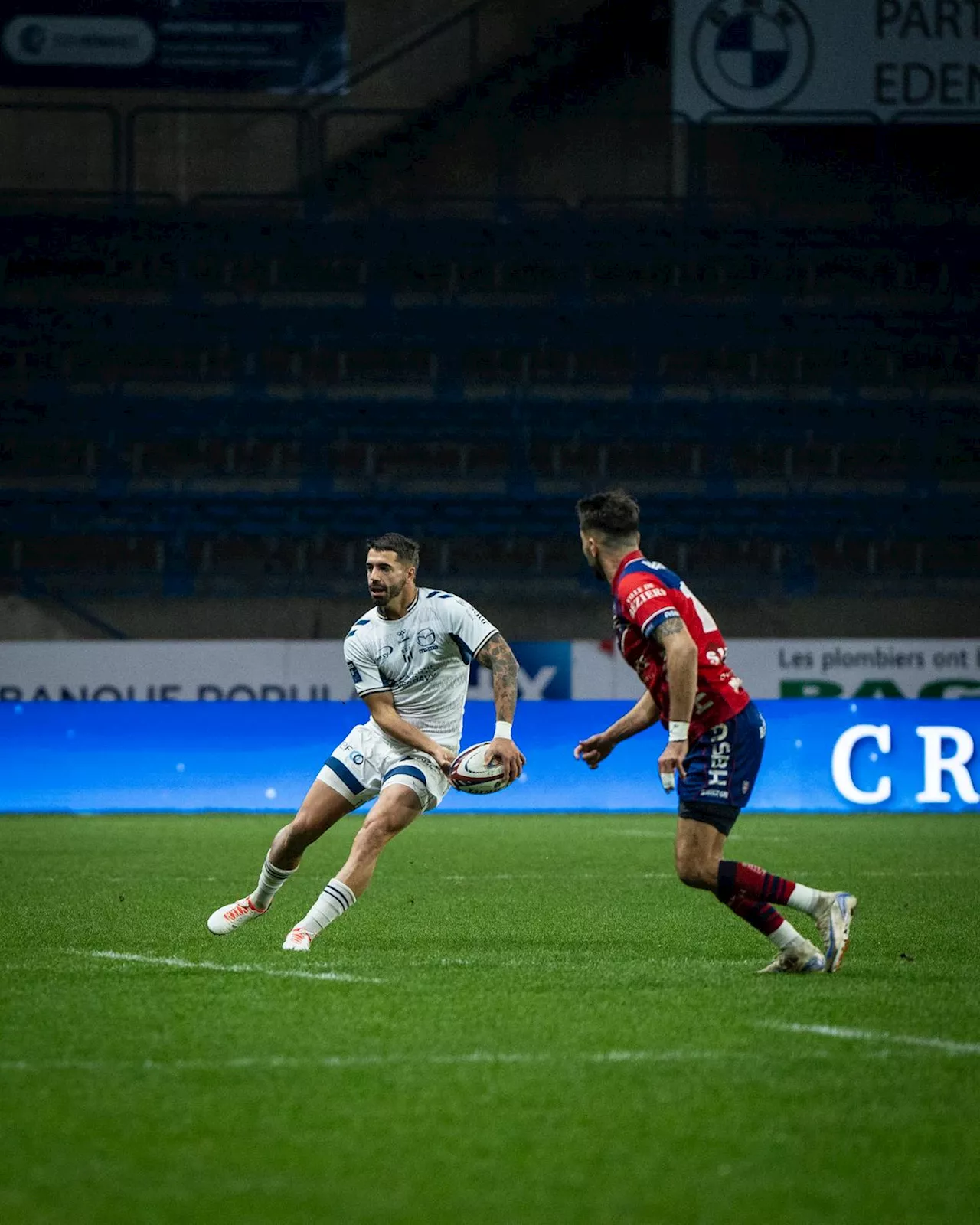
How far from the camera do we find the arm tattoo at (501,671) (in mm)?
8234

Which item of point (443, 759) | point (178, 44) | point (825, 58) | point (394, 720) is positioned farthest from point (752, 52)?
point (443, 759)

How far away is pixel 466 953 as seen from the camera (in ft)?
26.7

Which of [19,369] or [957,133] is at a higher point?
[957,133]

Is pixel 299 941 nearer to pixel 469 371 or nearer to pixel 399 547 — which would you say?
pixel 399 547

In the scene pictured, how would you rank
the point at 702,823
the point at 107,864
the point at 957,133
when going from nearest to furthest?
the point at 702,823
the point at 107,864
the point at 957,133

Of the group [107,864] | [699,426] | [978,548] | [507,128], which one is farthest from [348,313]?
[107,864]

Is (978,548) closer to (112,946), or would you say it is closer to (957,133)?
(957,133)

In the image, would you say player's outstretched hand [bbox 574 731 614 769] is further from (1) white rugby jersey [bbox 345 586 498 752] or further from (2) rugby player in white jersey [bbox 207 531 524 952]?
(1) white rugby jersey [bbox 345 586 498 752]

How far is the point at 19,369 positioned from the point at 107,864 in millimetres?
15780

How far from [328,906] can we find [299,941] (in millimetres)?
207

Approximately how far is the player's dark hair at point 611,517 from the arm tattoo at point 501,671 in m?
1.05

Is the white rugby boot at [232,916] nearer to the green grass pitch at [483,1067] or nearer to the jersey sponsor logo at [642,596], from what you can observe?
the green grass pitch at [483,1067]

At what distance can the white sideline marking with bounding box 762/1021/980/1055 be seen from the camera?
5621 millimetres

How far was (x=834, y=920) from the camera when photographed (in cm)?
735
